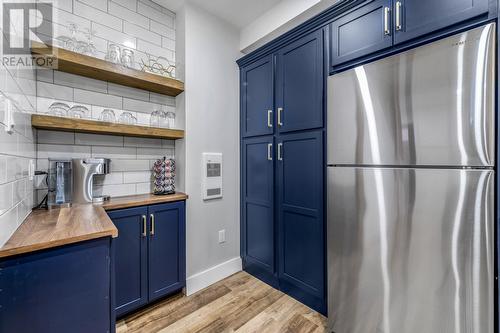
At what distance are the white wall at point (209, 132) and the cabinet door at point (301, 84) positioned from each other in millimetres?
634

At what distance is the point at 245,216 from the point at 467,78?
6.67 ft

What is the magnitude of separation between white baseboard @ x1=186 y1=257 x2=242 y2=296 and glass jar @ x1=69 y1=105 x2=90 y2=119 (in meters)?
1.65

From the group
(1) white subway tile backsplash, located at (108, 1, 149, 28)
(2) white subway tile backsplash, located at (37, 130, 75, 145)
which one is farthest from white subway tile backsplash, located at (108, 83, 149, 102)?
(1) white subway tile backsplash, located at (108, 1, 149, 28)

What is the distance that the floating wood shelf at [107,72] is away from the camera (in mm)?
1515

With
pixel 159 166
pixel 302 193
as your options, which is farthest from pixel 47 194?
pixel 302 193

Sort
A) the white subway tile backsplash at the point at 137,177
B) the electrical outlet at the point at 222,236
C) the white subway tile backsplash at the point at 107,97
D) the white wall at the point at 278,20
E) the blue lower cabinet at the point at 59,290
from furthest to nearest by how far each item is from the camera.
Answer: the electrical outlet at the point at 222,236, the white subway tile backsplash at the point at 137,177, the white wall at the point at 278,20, the white subway tile backsplash at the point at 107,97, the blue lower cabinet at the point at 59,290

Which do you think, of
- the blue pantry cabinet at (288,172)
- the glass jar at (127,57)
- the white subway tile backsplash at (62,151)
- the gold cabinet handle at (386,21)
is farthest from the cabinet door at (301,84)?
the white subway tile backsplash at (62,151)

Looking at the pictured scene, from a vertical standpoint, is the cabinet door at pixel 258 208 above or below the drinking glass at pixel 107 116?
below

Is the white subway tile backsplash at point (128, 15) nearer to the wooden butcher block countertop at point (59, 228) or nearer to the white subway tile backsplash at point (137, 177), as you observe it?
the white subway tile backsplash at point (137, 177)

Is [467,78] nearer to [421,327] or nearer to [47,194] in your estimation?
[421,327]

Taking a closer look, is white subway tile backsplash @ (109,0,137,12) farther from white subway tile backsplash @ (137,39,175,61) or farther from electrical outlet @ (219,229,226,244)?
electrical outlet @ (219,229,226,244)

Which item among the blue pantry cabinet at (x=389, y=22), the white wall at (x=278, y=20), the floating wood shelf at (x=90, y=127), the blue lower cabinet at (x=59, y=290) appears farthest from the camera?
the white wall at (x=278, y=20)

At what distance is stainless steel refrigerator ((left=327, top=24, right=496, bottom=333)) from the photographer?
104cm

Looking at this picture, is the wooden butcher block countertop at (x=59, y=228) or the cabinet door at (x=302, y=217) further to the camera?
the cabinet door at (x=302, y=217)
